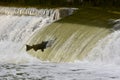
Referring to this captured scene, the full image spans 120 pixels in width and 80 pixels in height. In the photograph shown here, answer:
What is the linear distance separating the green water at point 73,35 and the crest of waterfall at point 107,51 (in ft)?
0.81

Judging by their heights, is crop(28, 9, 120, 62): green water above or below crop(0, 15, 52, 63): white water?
above

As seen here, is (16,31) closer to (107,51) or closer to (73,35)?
(73,35)

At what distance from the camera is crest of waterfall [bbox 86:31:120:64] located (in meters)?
10.9

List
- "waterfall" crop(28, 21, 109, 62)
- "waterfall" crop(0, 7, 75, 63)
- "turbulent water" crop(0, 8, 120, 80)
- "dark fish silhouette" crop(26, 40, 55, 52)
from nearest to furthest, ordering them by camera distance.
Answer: "turbulent water" crop(0, 8, 120, 80)
"waterfall" crop(28, 21, 109, 62)
"dark fish silhouette" crop(26, 40, 55, 52)
"waterfall" crop(0, 7, 75, 63)

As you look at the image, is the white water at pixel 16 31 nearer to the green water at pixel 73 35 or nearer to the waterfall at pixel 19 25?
the waterfall at pixel 19 25

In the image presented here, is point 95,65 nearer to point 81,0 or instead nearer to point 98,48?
point 98,48

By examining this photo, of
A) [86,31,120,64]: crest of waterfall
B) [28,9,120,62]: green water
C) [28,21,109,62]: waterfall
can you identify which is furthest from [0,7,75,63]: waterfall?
[86,31,120,64]: crest of waterfall

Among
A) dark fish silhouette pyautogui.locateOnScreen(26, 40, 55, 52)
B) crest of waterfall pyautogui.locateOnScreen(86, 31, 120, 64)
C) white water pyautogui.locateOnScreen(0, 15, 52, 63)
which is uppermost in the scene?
crest of waterfall pyautogui.locateOnScreen(86, 31, 120, 64)

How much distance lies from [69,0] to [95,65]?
1021 centimetres

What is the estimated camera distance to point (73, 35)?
13.0 m

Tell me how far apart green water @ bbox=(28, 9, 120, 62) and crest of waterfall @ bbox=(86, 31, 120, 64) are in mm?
247

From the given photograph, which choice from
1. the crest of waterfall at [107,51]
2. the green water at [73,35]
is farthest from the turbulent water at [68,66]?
the green water at [73,35]

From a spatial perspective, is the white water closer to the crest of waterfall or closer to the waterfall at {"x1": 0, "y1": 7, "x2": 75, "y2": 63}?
the waterfall at {"x1": 0, "y1": 7, "x2": 75, "y2": 63}

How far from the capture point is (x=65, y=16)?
15766 millimetres
